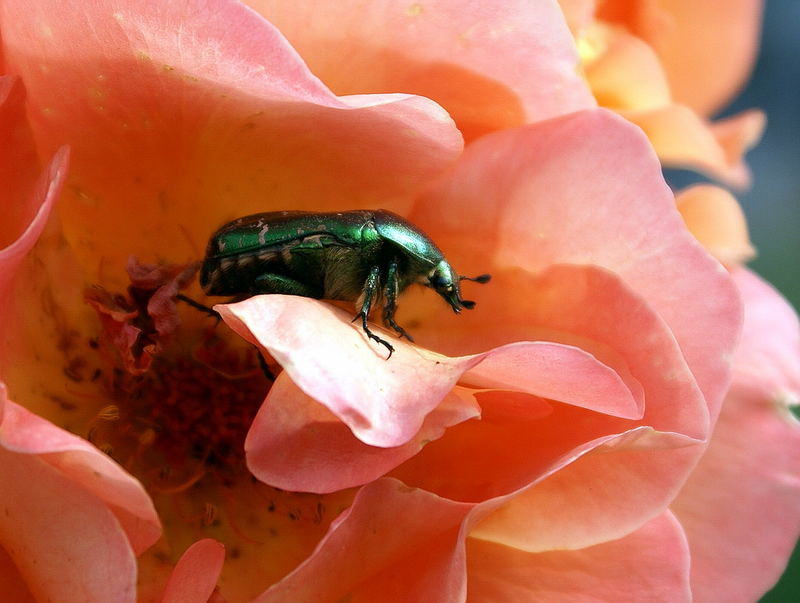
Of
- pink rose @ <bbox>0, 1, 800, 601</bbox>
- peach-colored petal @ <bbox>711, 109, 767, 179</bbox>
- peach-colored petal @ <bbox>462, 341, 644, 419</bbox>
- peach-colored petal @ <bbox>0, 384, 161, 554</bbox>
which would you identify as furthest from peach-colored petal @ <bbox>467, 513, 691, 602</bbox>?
peach-colored petal @ <bbox>711, 109, 767, 179</bbox>

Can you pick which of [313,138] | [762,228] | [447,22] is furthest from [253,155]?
[762,228]

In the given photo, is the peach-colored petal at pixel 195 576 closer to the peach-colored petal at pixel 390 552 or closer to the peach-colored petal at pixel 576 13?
the peach-colored petal at pixel 390 552

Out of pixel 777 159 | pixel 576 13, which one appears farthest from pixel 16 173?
pixel 777 159

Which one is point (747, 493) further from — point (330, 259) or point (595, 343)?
point (330, 259)

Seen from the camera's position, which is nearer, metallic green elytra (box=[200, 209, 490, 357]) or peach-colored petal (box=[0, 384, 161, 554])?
peach-colored petal (box=[0, 384, 161, 554])

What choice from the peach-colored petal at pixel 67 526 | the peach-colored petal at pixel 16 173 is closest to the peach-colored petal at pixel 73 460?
the peach-colored petal at pixel 67 526

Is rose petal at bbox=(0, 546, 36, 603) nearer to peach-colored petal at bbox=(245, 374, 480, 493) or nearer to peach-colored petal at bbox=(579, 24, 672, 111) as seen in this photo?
peach-colored petal at bbox=(245, 374, 480, 493)
